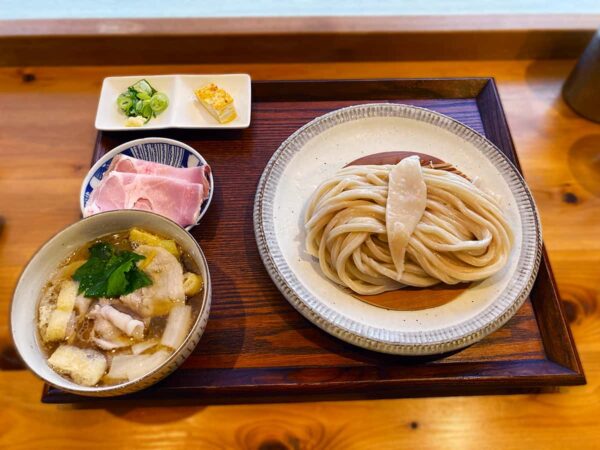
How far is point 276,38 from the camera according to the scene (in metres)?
2.44

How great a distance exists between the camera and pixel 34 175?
2.21 metres

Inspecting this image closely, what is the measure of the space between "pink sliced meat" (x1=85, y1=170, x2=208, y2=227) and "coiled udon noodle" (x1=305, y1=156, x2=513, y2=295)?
0.44 m

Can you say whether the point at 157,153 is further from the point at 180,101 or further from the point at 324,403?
the point at 324,403

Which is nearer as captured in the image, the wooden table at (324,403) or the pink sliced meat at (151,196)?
the wooden table at (324,403)

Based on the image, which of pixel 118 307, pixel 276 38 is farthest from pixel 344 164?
pixel 118 307

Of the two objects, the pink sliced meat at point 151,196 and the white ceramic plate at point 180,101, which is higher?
the white ceramic plate at point 180,101

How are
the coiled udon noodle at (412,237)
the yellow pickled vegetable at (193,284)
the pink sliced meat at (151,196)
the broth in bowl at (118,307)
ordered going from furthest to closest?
the pink sliced meat at (151,196) < the coiled udon noodle at (412,237) < the yellow pickled vegetable at (193,284) < the broth in bowl at (118,307)

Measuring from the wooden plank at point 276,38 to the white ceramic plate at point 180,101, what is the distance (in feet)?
0.95

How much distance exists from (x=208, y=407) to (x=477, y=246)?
42.4 inches

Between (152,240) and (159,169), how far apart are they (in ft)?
1.36

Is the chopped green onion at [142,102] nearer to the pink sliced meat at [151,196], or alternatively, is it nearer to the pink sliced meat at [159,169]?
Answer: the pink sliced meat at [159,169]

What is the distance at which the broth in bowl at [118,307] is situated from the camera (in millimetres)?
1462

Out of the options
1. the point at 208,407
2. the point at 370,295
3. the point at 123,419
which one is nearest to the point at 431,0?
the point at 370,295

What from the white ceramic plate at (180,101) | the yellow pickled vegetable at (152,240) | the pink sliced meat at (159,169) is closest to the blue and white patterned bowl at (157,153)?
the pink sliced meat at (159,169)
